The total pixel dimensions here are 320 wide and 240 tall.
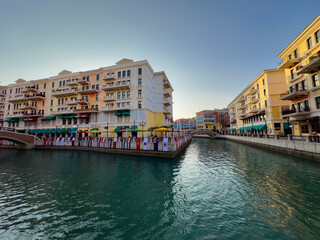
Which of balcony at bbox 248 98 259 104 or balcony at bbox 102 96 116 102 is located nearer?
balcony at bbox 102 96 116 102

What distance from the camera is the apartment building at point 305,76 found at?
20.3 meters

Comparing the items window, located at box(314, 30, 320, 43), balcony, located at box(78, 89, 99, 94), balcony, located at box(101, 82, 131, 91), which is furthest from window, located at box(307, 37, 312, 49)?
balcony, located at box(78, 89, 99, 94)

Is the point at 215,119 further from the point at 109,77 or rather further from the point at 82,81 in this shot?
the point at 82,81

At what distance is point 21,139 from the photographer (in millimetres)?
31656

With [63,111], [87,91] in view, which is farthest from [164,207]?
[63,111]

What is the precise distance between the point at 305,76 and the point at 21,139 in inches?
2313

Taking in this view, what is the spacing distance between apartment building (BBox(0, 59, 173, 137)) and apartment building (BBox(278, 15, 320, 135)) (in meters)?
28.9

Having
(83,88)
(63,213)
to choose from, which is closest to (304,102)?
(63,213)

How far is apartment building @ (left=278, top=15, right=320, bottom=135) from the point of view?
20.3 meters

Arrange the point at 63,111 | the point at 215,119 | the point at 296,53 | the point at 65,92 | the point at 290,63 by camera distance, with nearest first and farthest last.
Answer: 1. the point at 296,53
2. the point at 290,63
3. the point at 63,111
4. the point at 65,92
5. the point at 215,119

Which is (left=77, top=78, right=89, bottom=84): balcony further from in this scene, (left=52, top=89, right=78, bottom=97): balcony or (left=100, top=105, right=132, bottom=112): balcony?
(left=100, top=105, right=132, bottom=112): balcony

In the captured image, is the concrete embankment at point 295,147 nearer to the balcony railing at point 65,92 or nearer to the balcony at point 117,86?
the balcony at point 117,86

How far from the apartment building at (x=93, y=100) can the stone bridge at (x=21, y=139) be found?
2.68 meters

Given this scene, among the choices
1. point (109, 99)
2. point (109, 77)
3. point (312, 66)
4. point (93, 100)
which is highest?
point (109, 77)
